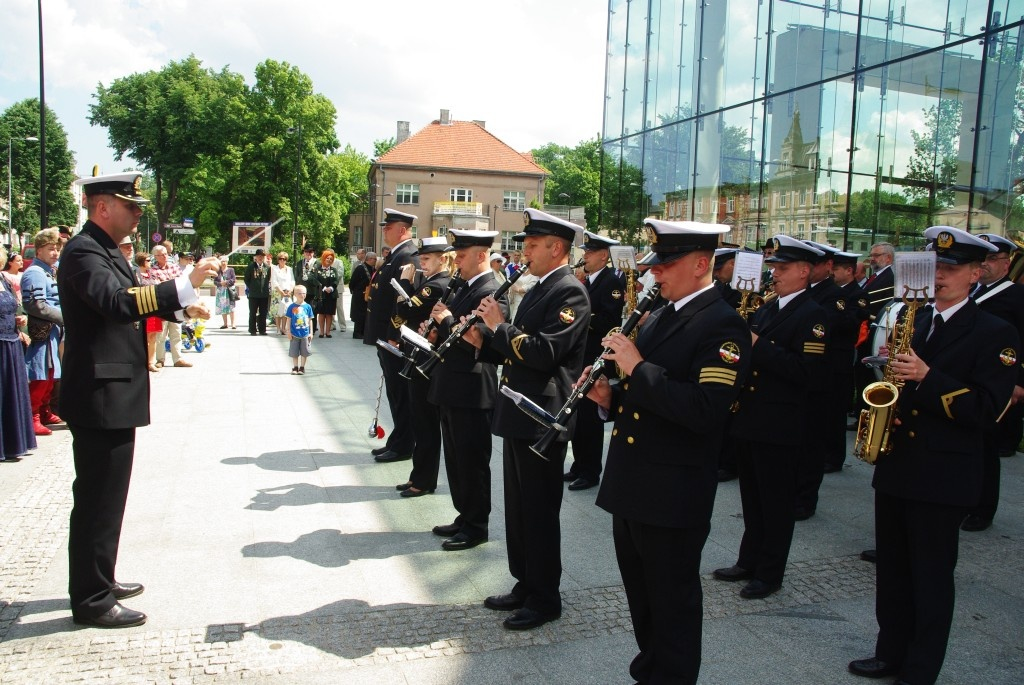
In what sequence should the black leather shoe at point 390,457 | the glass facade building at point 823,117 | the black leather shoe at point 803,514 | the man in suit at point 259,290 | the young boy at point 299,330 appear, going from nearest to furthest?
the black leather shoe at point 803,514 → the black leather shoe at point 390,457 → the glass facade building at point 823,117 → the young boy at point 299,330 → the man in suit at point 259,290

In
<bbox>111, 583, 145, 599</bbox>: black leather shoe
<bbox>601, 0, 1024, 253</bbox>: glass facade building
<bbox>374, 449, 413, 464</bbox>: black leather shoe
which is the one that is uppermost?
<bbox>601, 0, 1024, 253</bbox>: glass facade building

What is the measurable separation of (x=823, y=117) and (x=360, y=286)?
9.39 meters

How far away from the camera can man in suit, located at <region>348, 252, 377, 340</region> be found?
16.0 m

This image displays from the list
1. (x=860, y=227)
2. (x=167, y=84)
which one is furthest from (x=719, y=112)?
(x=167, y=84)

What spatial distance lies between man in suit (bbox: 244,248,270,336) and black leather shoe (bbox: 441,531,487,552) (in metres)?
14.2

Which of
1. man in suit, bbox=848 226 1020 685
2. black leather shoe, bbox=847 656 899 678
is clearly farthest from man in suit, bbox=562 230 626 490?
man in suit, bbox=848 226 1020 685

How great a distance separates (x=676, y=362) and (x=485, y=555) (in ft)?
8.80

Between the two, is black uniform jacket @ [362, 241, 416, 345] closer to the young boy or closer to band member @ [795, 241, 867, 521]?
band member @ [795, 241, 867, 521]

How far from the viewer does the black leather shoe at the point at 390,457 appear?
766 centimetres

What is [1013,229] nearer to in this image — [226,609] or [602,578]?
[602,578]

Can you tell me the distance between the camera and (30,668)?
3.68m

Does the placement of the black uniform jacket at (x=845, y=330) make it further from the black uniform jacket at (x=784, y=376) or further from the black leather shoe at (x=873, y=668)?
the black leather shoe at (x=873, y=668)

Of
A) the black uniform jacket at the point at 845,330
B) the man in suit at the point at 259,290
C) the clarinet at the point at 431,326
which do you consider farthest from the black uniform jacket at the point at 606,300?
the man in suit at the point at 259,290

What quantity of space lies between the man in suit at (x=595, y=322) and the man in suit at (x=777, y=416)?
209cm
